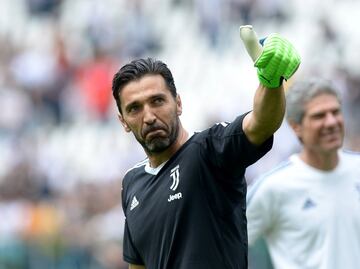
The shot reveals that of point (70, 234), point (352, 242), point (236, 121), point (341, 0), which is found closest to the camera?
point (236, 121)

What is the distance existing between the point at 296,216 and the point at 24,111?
311 inches

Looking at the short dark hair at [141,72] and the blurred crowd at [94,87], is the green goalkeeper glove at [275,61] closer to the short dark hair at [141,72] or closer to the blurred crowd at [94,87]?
the short dark hair at [141,72]

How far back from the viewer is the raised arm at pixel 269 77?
4.55 metres

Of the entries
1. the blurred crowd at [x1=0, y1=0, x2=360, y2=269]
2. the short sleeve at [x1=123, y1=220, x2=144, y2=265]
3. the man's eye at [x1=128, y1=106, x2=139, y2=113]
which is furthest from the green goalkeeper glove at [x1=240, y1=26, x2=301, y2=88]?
the blurred crowd at [x1=0, y1=0, x2=360, y2=269]

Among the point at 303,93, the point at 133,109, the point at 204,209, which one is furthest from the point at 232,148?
the point at 303,93

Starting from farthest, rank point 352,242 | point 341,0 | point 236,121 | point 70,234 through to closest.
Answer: point 341,0, point 70,234, point 352,242, point 236,121

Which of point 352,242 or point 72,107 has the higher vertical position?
point 72,107

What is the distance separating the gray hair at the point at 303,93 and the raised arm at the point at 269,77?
84.3 inches

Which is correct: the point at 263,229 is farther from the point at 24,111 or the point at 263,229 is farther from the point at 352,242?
the point at 24,111

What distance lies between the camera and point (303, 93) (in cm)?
680

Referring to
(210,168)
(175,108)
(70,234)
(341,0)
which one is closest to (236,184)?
(210,168)

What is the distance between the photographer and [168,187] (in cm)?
512

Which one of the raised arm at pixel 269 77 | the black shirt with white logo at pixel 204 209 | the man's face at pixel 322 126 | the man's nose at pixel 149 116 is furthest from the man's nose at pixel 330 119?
the raised arm at pixel 269 77

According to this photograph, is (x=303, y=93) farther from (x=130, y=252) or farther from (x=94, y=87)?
(x=94, y=87)
